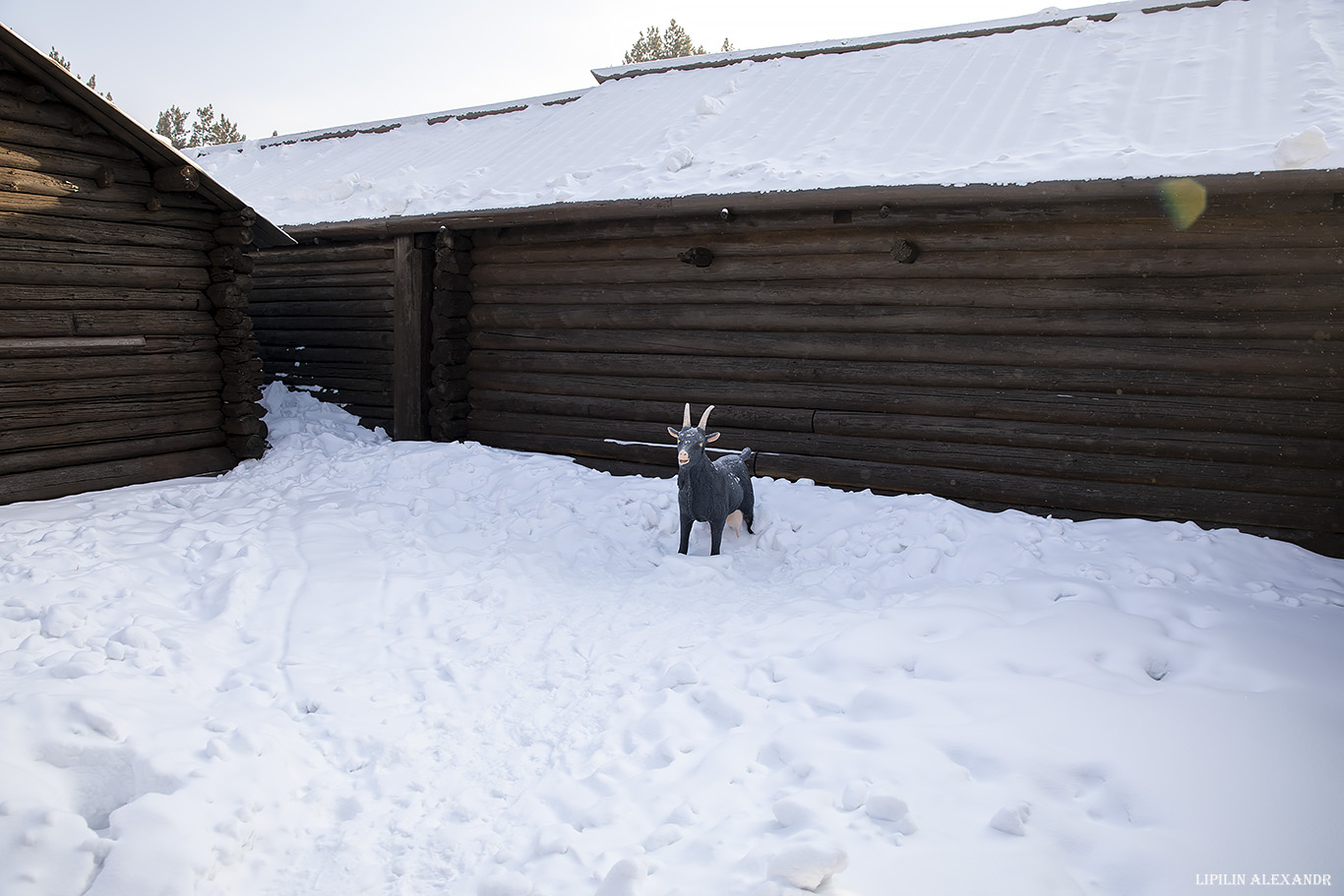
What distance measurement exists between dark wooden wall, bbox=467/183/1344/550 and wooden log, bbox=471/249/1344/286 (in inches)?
0.7

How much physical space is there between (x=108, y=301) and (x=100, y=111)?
1666 mm

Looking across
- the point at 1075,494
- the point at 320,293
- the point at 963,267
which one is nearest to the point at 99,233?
the point at 320,293

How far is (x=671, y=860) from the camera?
2.76 meters

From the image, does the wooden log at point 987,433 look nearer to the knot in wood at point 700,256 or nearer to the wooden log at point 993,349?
the wooden log at point 993,349

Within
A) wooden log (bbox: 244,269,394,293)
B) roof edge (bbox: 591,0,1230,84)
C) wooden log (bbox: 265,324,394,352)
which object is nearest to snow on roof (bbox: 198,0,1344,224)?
roof edge (bbox: 591,0,1230,84)

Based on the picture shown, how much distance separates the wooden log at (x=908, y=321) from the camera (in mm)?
5973

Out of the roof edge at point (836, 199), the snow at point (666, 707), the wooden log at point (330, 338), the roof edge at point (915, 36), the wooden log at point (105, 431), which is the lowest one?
the snow at point (666, 707)

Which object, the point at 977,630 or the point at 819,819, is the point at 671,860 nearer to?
the point at 819,819

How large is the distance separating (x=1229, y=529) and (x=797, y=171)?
455 cm

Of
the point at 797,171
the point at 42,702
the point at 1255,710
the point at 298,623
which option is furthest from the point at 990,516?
the point at 42,702

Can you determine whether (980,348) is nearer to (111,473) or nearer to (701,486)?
(701,486)

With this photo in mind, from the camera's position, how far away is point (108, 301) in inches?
299

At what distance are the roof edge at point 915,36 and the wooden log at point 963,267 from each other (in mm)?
5057

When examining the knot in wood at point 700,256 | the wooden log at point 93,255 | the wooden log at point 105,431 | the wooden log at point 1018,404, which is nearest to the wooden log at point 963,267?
the knot in wood at point 700,256
